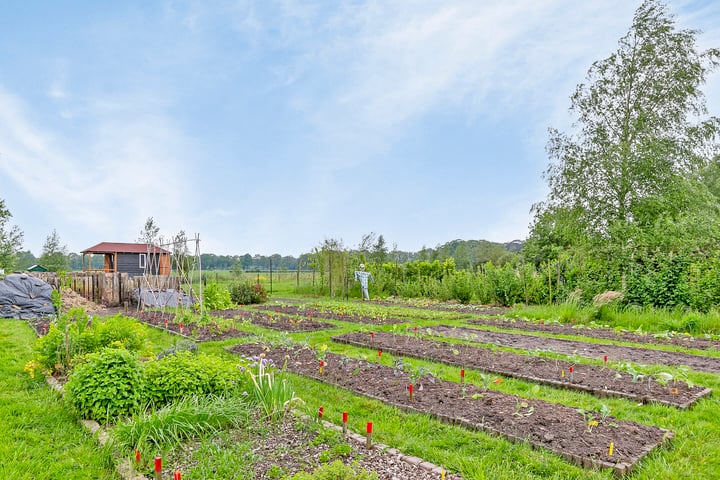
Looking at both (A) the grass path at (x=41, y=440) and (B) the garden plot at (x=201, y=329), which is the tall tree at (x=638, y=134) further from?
(A) the grass path at (x=41, y=440)

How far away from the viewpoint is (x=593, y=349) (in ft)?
19.7

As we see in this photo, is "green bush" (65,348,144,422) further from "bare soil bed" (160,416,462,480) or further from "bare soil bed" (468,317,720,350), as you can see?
"bare soil bed" (468,317,720,350)

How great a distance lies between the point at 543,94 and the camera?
1010cm

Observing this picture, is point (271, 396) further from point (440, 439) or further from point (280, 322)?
point (280, 322)

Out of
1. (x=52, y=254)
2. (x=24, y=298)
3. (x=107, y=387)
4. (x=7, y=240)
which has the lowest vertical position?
(x=107, y=387)

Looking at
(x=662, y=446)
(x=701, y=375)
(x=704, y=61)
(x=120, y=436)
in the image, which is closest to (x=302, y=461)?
A: (x=120, y=436)

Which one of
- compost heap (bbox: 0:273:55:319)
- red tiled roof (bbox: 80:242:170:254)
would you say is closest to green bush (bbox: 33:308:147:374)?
compost heap (bbox: 0:273:55:319)

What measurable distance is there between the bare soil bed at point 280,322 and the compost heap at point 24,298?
16.1 ft

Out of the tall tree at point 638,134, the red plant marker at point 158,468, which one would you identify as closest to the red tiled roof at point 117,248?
the tall tree at point 638,134

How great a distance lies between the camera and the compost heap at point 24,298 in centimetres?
1040

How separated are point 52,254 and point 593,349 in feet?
143

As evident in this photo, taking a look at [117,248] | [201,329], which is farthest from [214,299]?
[117,248]

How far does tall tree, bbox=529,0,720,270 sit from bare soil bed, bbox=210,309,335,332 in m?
9.83

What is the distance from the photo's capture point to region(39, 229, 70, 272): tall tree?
3541cm
